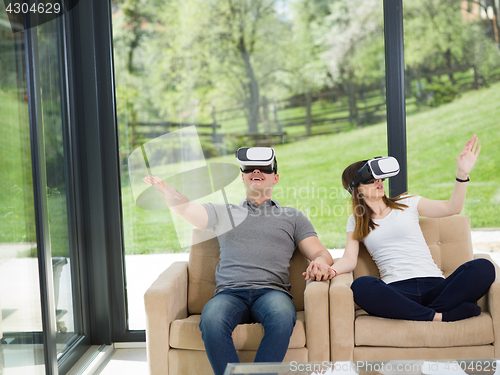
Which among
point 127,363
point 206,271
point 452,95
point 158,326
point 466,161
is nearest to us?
point 158,326

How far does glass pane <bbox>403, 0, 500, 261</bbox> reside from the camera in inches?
112

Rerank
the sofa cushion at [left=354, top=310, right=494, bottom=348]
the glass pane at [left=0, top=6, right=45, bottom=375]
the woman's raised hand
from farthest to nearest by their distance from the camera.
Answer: the woman's raised hand → the sofa cushion at [left=354, top=310, right=494, bottom=348] → the glass pane at [left=0, top=6, right=45, bottom=375]

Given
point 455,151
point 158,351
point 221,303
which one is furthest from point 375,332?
point 455,151

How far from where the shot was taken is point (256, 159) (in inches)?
93.6

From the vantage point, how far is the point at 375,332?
2.05m

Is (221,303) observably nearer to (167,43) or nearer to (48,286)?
(48,286)

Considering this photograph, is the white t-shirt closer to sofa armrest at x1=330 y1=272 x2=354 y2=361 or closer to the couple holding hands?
the couple holding hands

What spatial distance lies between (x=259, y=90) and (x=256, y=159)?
77 cm

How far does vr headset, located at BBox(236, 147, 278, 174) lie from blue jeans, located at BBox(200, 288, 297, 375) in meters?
0.65

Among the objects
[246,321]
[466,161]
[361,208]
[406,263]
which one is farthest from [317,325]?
[466,161]

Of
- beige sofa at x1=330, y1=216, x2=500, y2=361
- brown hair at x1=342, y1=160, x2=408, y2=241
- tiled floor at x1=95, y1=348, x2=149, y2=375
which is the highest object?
A: brown hair at x1=342, y1=160, x2=408, y2=241

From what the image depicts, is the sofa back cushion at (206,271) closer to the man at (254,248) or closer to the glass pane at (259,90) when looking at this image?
the man at (254,248)

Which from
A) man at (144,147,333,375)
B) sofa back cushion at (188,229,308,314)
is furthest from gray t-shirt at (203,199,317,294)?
sofa back cushion at (188,229,308,314)

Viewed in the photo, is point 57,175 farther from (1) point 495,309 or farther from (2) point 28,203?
(1) point 495,309
